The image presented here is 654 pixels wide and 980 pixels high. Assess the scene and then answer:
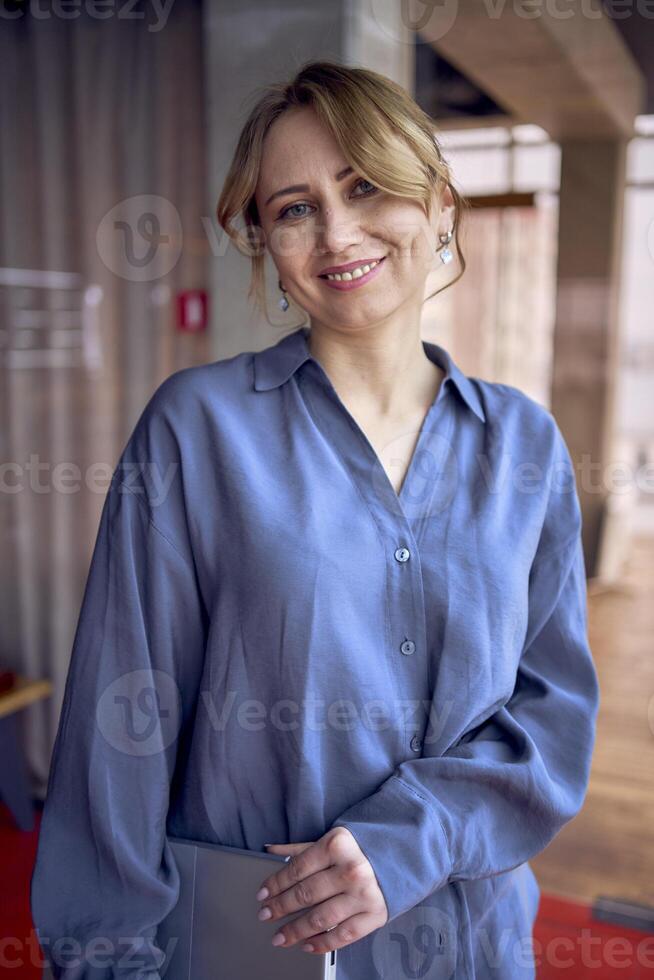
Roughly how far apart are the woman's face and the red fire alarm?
1.38m

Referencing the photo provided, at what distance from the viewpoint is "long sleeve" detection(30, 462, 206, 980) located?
97cm

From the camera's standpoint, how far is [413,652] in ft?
3.27

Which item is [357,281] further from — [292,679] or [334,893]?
[334,893]

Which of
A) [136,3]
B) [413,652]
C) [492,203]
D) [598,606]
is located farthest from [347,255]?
[136,3]

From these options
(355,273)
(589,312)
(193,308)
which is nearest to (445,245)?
(355,273)

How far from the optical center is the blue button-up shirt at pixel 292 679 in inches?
38.0

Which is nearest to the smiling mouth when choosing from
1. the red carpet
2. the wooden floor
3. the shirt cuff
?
the shirt cuff

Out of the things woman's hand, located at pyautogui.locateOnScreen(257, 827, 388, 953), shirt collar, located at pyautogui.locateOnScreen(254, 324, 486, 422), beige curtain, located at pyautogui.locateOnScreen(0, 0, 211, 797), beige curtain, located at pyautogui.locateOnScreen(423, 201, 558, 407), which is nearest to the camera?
woman's hand, located at pyautogui.locateOnScreen(257, 827, 388, 953)

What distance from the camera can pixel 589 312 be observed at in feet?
6.62

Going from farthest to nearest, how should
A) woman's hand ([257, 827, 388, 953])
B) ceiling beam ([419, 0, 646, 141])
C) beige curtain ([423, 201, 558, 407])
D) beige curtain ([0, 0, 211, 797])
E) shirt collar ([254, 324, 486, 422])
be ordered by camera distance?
beige curtain ([0, 0, 211, 797]), beige curtain ([423, 201, 558, 407]), ceiling beam ([419, 0, 646, 141]), shirt collar ([254, 324, 486, 422]), woman's hand ([257, 827, 388, 953])

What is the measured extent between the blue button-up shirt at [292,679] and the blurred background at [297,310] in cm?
100

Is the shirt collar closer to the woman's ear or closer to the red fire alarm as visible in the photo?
the woman's ear

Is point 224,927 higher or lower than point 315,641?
lower

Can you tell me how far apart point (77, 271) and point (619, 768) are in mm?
1960
